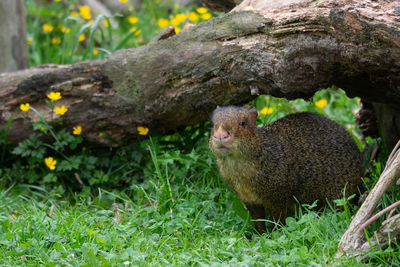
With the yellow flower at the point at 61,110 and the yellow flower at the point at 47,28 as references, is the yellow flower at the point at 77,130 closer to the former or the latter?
the yellow flower at the point at 61,110

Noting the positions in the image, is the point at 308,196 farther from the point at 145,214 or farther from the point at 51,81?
the point at 51,81

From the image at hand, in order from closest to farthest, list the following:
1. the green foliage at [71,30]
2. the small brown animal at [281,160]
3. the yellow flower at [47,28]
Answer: the small brown animal at [281,160] → the green foliage at [71,30] → the yellow flower at [47,28]

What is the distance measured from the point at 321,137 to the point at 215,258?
164 cm

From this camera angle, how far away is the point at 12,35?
6258mm

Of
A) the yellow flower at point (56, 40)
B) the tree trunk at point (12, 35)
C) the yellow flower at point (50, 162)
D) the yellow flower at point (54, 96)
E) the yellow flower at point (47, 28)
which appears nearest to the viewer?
the yellow flower at point (54, 96)

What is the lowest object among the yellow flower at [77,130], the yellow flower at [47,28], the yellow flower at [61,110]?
the yellow flower at [77,130]

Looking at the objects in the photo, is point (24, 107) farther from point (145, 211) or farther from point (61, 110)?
point (145, 211)

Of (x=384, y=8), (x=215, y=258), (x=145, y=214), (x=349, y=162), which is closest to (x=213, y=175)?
(x=145, y=214)

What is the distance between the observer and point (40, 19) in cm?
811

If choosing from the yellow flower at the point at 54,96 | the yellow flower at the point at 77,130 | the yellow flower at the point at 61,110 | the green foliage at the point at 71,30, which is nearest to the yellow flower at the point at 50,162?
the yellow flower at the point at 77,130

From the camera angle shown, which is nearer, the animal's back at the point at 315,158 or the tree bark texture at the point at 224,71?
the tree bark texture at the point at 224,71

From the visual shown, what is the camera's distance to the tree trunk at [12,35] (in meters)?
6.15

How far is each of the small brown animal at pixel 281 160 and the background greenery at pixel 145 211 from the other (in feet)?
0.63

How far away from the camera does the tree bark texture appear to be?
3576 mm
